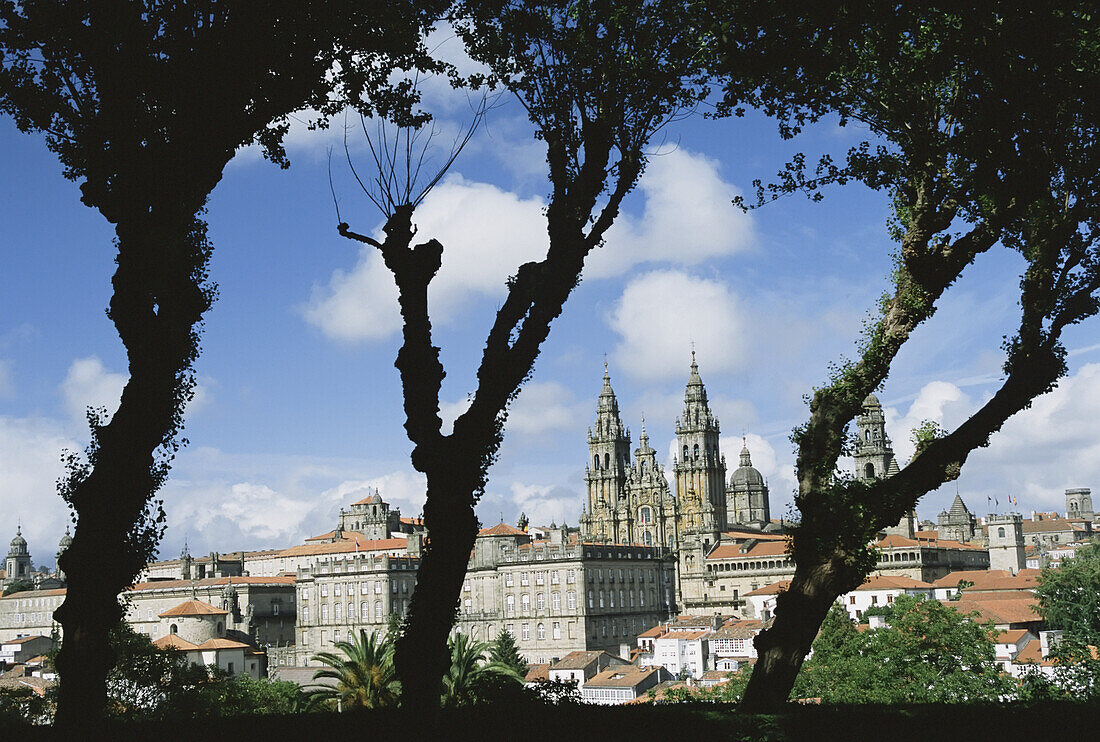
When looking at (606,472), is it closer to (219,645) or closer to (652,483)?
(652,483)

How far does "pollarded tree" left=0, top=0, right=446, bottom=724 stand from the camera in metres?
12.0

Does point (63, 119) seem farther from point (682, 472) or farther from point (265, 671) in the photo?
point (682, 472)

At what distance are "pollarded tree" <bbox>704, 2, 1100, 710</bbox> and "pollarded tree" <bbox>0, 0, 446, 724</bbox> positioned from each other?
17.3ft

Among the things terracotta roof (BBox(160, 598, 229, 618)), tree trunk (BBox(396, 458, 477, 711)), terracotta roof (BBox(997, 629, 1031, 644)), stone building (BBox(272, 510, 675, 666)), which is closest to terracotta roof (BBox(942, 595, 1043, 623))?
terracotta roof (BBox(997, 629, 1031, 644))

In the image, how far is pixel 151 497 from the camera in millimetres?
13562

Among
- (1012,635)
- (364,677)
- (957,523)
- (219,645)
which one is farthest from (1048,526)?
(364,677)

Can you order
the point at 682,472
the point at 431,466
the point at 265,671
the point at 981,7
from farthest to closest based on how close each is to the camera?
the point at 682,472
the point at 265,671
the point at 431,466
the point at 981,7

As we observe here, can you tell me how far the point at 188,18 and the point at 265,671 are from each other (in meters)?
78.2

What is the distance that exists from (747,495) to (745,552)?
3799 cm

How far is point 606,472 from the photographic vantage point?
133 meters

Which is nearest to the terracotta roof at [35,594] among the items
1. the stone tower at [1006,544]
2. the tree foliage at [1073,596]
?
the tree foliage at [1073,596]

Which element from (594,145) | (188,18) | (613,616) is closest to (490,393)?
(594,145)

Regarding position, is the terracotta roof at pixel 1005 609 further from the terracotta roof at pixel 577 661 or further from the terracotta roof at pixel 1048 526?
the terracotta roof at pixel 1048 526

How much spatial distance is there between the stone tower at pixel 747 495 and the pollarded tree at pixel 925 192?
135m
